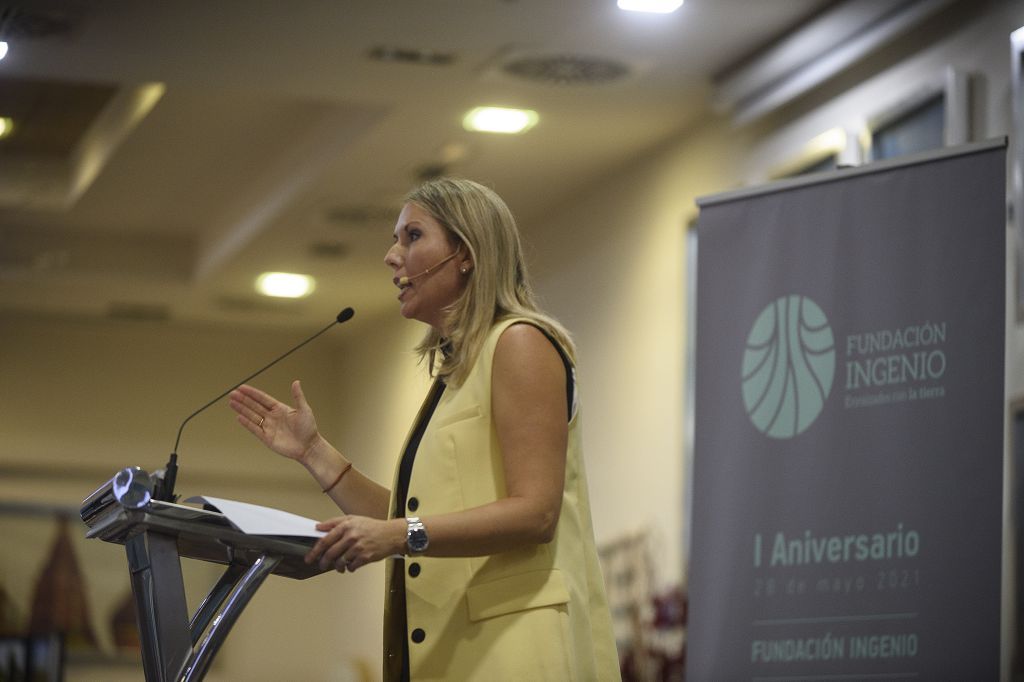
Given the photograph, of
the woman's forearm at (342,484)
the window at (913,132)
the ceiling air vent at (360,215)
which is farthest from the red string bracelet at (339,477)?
the ceiling air vent at (360,215)

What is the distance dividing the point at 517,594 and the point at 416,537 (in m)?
0.20

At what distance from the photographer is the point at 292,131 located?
734 centimetres

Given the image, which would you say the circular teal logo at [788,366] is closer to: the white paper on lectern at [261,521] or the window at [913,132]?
the window at [913,132]

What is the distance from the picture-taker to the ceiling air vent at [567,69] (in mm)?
5426

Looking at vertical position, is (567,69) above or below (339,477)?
above

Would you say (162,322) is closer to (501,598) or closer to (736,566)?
(736,566)

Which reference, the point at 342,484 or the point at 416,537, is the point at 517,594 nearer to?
the point at 416,537

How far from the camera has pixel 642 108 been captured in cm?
596

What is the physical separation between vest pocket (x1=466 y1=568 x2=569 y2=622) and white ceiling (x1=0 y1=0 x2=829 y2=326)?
3164 mm

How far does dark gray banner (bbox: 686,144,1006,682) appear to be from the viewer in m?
3.29

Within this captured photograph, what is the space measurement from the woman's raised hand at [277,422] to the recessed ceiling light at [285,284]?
20.4ft

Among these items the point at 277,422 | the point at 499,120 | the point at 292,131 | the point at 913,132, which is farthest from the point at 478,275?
the point at 292,131

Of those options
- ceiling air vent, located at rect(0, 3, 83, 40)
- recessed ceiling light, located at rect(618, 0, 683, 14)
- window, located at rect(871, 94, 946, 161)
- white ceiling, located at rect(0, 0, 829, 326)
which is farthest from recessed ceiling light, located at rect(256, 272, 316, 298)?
window, located at rect(871, 94, 946, 161)

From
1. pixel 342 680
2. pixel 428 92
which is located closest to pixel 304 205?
pixel 428 92
